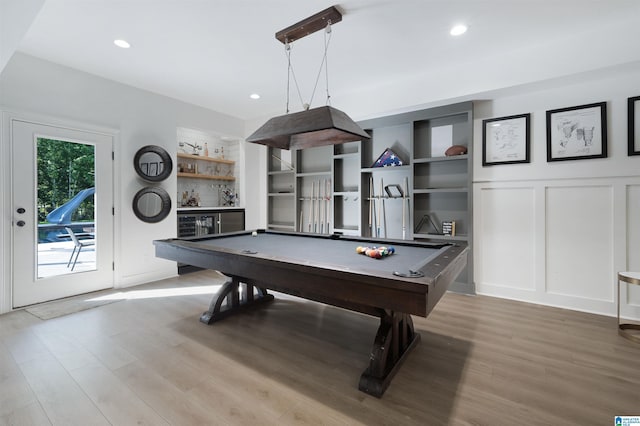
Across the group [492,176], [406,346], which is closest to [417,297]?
[406,346]

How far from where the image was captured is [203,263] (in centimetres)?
233

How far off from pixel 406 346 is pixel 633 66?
3342mm

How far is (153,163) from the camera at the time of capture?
4.30 meters

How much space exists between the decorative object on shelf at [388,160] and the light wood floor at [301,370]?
Answer: 85.0 inches

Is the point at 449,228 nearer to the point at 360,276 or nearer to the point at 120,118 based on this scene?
the point at 360,276

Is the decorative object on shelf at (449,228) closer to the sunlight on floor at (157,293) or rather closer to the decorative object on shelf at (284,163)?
the decorative object on shelf at (284,163)

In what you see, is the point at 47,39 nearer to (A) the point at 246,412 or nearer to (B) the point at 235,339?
(B) the point at 235,339

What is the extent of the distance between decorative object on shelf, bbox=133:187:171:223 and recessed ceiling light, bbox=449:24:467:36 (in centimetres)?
418

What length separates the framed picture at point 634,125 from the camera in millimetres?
2850

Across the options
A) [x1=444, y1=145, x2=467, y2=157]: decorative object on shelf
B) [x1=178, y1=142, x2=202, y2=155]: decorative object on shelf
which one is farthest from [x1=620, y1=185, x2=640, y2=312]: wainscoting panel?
[x1=178, y1=142, x2=202, y2=155]: decorative object on shelf

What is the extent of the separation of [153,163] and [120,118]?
692 mm

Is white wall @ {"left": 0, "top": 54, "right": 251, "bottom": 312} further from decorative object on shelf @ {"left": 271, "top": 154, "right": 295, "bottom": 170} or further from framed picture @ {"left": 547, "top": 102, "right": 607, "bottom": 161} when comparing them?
framed picture @ {"left": 547, "top": 102, "right": 607, "bottom": 161}

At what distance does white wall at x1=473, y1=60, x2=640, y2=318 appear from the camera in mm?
2934

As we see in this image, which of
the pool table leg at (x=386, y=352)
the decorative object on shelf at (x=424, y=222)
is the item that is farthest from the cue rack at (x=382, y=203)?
the pool table leg at (x=386, y=352)
